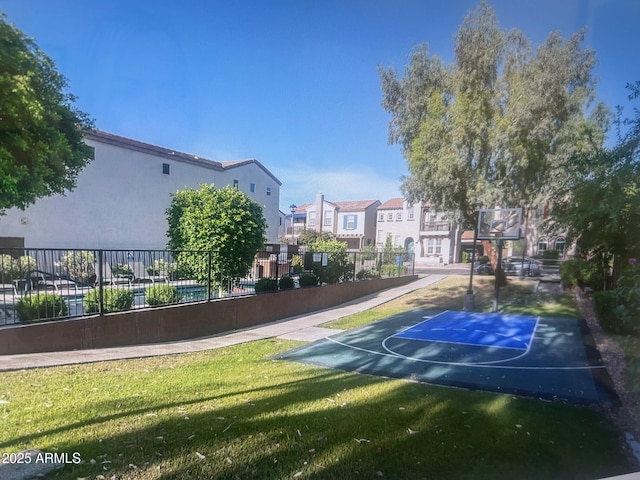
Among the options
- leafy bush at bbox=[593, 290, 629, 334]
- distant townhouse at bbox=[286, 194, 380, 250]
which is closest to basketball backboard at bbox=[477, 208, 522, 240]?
leafy bush at bbox=[593, 290, 629, 334]

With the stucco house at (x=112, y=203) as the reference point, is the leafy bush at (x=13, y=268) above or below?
below

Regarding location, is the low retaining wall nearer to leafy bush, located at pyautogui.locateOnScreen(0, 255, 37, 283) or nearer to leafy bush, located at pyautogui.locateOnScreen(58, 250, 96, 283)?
leafy bush, located at pyautogui.locateOnScreen(0, 255, 37, 283)

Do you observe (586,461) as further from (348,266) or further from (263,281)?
(348,266)

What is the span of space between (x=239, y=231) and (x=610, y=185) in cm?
918

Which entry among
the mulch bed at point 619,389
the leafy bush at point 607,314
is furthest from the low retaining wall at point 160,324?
the leafy bush at point 607,314

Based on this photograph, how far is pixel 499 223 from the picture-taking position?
14406 millimetres

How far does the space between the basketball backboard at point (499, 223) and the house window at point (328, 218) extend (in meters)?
34.6

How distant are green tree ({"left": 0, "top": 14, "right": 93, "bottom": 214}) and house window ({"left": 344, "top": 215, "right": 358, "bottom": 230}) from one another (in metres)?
38.7

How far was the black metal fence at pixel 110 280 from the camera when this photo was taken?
21.9 ft

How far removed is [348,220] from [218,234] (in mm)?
38403

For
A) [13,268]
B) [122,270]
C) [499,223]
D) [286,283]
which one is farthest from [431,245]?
[13,268]

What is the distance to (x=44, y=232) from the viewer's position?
57.4 feet

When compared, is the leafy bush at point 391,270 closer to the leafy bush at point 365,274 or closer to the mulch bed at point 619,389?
the leafy bush at point 365,274

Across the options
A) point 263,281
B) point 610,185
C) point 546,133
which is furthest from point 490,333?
point 546,133
